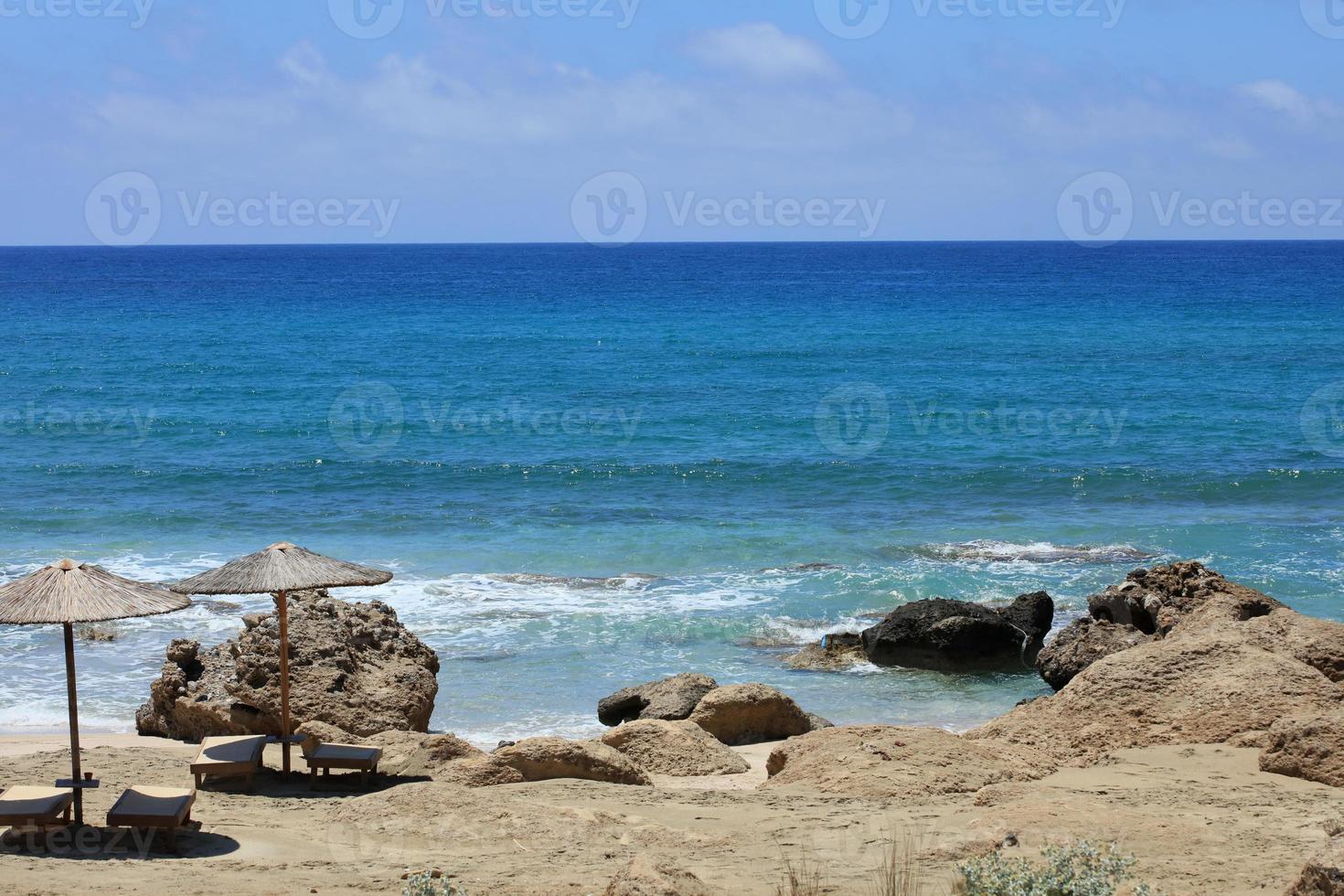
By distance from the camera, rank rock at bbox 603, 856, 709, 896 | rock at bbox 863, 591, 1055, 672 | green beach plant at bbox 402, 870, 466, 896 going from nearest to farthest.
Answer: green beach plant at bbox 402, 870, 466, 896
rock at bbox 603, 856, 709, 896
rock at bbox 863, 591, 1055, 672

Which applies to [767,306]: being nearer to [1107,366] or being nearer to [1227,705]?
[1107,366]

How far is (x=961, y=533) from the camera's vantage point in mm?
23891

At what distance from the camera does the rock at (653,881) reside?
23.7 ft

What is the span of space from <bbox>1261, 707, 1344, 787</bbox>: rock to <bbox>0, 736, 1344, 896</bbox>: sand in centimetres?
15

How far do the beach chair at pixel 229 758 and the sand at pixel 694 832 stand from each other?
0.20 meters

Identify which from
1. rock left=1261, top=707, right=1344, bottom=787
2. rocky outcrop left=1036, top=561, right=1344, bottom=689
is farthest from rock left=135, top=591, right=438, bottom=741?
rock left=1261, top=707, right=1344, bottom=787

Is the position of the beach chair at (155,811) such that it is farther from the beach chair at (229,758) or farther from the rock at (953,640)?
the rock at (953,640)

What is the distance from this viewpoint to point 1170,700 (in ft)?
37.8

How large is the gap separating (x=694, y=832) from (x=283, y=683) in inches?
191

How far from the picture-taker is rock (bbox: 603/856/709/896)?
7.24 meters

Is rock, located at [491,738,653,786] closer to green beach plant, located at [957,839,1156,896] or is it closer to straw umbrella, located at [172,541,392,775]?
straw umbrella, located at [172,541,392,775]

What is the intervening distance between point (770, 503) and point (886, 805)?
16880mm

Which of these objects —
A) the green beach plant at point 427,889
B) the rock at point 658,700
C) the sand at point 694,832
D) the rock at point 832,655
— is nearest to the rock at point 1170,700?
the sand at point 694,832

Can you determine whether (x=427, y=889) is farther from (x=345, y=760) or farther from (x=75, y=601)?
(x=345, y=760)
